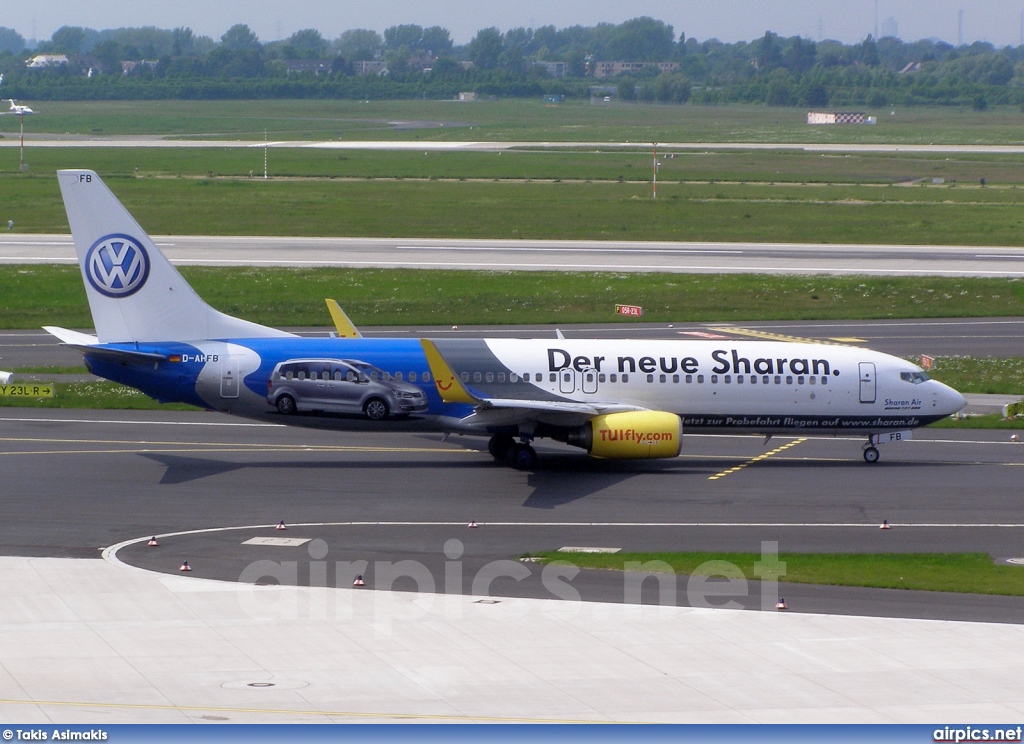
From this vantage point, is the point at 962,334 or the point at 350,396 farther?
the point at 962,334

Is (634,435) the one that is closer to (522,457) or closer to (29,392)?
(522,457)

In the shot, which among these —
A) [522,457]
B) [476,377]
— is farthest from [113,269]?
[522,457]

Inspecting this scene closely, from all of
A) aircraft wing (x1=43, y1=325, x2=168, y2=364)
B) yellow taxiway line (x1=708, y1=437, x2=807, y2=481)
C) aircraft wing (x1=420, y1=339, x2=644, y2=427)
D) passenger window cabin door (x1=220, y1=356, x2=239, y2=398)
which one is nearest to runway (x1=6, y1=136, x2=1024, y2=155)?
yellow taxiway line (x1=708, y1=437, x2=807, y2=481)

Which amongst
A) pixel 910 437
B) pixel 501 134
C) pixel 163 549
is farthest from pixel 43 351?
pixel 501 134

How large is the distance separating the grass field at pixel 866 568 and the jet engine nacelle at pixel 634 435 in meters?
7.58

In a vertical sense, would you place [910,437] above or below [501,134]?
below

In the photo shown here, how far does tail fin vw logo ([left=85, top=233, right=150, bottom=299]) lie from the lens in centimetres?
3703

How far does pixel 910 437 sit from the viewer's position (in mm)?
38688

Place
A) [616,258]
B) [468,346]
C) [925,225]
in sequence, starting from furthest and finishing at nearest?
[925,225], [616,258], [468,346]

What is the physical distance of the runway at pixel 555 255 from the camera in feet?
247

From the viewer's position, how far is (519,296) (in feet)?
219

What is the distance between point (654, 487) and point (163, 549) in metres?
13.5

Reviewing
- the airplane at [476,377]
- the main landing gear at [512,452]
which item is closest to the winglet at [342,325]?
the airplane at [476,377]

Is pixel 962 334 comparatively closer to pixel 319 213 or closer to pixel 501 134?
pixel 319 213
